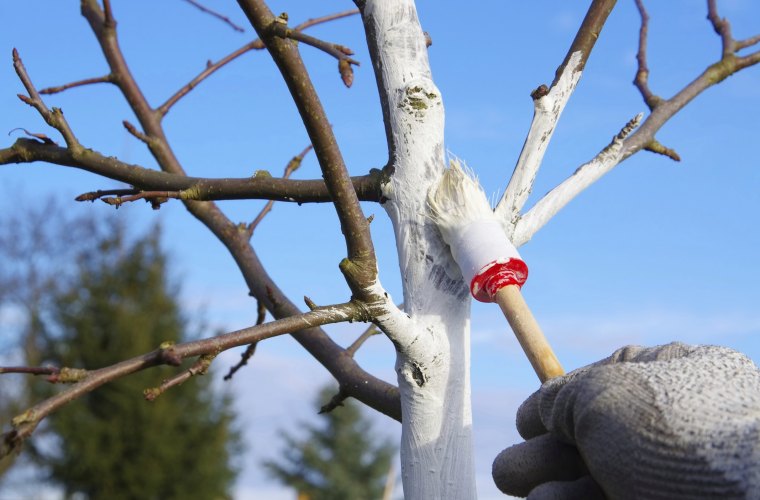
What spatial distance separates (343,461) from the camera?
20.6 meters

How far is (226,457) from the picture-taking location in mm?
15375

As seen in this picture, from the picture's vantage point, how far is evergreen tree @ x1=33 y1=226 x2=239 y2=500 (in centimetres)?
1421

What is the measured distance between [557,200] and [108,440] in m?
13.8

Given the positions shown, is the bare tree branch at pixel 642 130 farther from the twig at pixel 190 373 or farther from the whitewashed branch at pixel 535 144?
the twig at pixel 190 373

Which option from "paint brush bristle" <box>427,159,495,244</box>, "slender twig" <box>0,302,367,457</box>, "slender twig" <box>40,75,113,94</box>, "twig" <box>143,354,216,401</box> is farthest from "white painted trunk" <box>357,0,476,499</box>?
"slender twig" <box>40,75,113,94</box>

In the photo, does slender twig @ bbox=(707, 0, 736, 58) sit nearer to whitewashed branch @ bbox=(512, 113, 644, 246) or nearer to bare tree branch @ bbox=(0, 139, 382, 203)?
whitewashed branch @ bbox=(512, 113, 644, 246)

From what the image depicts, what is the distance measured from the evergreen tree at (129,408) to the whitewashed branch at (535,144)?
40.8ft

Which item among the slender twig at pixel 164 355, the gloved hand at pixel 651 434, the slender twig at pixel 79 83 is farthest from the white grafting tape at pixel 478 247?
the slender twig at pixel 79 83

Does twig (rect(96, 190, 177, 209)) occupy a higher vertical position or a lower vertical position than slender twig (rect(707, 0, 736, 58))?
lower

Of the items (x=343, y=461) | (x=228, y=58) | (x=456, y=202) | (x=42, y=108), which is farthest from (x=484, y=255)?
(x=343, y=461)

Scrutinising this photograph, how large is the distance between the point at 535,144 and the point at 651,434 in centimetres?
95

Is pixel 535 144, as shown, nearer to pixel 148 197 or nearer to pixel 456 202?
pixel 456 202

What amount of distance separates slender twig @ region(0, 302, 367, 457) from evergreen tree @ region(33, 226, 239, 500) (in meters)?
12.5

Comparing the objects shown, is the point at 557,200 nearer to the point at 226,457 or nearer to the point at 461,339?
the point at 461,339
